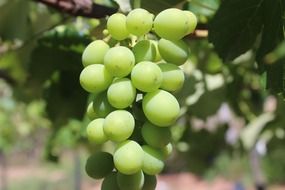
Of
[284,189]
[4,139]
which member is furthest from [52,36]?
[284,189]

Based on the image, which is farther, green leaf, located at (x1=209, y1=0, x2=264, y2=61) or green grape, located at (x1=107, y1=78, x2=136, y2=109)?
green leaf, located at (x1=209, y1=0, x2=264, y2=61)

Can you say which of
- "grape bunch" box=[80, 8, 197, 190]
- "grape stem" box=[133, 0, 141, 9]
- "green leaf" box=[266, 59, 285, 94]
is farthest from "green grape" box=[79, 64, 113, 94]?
"green leaf" box=[266, 59, 285, 94]

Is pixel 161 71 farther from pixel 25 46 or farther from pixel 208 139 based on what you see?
pixel 208 139

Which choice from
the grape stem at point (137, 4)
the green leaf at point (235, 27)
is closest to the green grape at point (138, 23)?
the grape stem at point (137, 4)

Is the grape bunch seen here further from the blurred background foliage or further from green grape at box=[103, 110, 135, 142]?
the blurred background foliage

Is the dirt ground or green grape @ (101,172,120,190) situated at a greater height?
green grape @ (101,172,120,190)

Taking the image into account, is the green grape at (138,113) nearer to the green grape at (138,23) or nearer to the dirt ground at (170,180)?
the green grape at (138,23)

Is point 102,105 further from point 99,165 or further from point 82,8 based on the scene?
point 82,8
